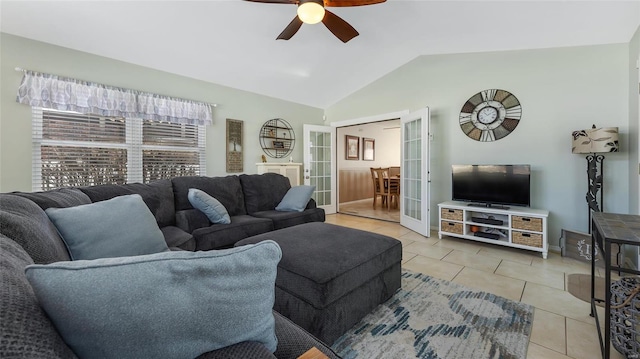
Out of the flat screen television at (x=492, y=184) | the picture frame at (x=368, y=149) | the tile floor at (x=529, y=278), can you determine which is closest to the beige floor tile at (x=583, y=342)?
the tile floor at (x=529, y=278)

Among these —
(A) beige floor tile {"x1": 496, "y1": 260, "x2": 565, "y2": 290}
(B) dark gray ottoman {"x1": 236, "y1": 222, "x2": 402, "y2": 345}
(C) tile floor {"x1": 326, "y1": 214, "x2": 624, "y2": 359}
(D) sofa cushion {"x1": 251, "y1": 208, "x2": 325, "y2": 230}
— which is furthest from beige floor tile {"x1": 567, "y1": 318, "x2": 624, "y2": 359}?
(D) sofa cushion {"x1": 251, "y1": 208, "x2": 325, "y2": 230}

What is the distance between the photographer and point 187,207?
279 centimetres

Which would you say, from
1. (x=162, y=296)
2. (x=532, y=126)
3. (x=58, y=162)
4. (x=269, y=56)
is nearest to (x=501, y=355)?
(x=162, y=296)

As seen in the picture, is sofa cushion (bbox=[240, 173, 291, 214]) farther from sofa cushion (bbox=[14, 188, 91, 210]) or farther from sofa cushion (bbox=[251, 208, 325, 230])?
sofa cushion (bbox=[14, 188, 91, 210])

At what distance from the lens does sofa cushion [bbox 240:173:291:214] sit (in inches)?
134

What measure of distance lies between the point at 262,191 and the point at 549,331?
2982 millimetres

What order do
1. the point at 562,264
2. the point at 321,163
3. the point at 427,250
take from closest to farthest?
the point at 562,264
the point at 427,250
the point at 321,163

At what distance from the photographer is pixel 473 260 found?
296cm

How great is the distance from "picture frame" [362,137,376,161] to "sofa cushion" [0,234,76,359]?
24.4ft

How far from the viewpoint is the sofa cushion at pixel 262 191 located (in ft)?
11.2

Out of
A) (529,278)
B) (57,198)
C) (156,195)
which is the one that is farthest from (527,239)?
(57,198)

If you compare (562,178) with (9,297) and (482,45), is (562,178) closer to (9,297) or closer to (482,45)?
(482,45)

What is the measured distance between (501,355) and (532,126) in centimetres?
303

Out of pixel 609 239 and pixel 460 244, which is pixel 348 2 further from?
pixel 460 244
